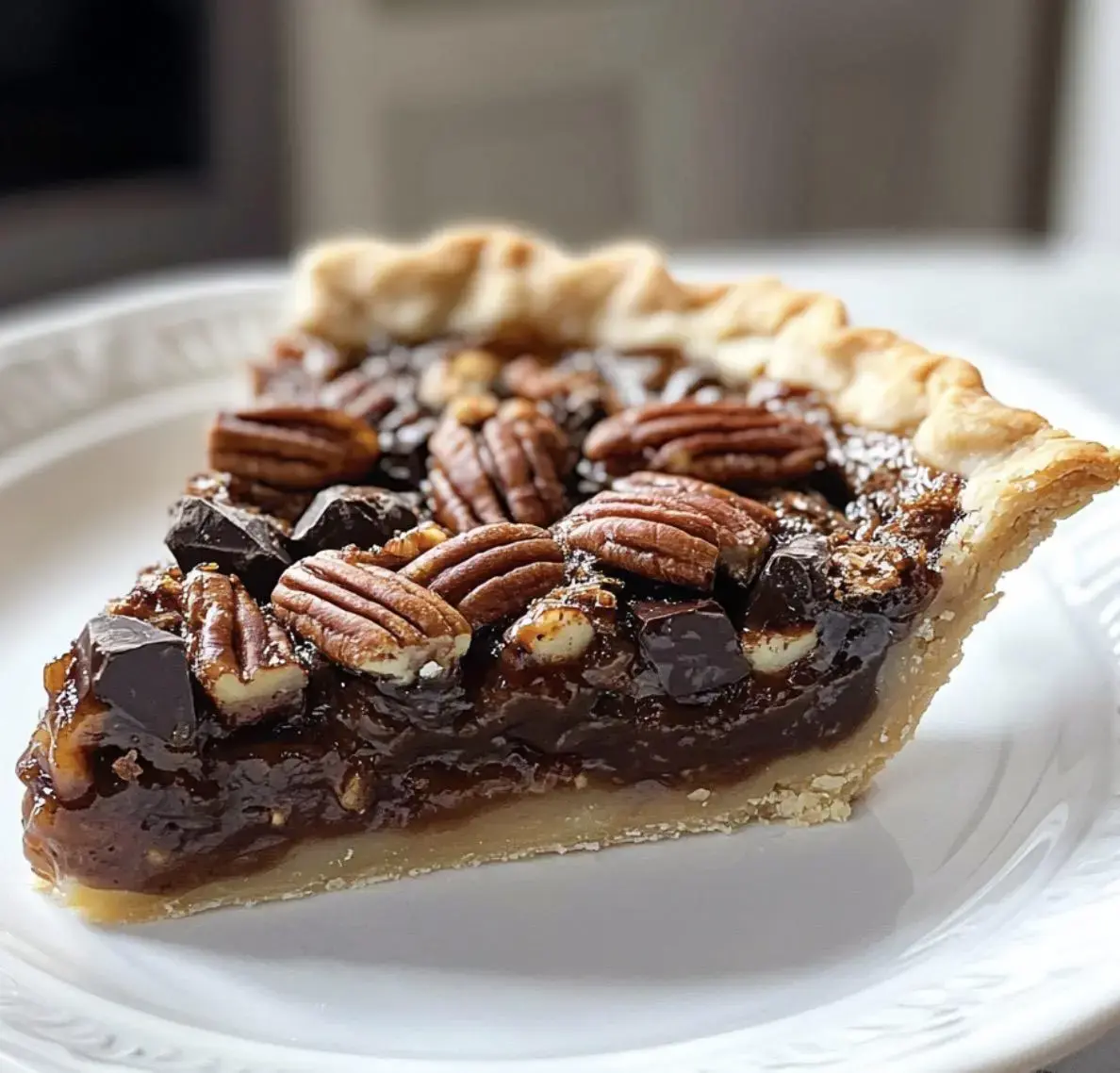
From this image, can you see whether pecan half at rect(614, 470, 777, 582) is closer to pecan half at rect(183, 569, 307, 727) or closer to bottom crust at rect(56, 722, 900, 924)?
bottom crust at rect(56, 722, 900, 924)

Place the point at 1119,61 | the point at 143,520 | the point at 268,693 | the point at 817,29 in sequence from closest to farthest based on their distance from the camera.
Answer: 1. the point at 268,693
2. the point at 143,520
3. the point at 1119,61
4. the point at 817,29

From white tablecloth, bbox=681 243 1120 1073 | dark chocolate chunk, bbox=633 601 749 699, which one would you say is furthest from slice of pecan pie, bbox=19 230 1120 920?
white tablecloth, bbox=681 243 1120 1073

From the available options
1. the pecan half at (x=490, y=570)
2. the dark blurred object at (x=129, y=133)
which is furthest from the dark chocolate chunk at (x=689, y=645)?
the dark blurred object at (x=129, y=133)

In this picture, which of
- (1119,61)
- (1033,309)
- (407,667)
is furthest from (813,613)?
(1119,61)

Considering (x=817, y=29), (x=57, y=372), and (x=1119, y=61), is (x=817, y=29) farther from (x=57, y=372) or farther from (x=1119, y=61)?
(x=57, y=372)

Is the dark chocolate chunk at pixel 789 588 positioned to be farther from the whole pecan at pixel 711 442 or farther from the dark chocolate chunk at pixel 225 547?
the dark chocolate chunk at pixel 225 547
